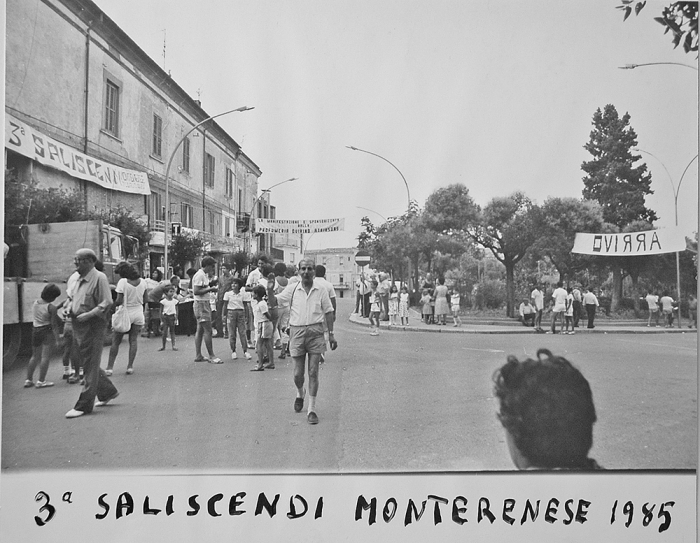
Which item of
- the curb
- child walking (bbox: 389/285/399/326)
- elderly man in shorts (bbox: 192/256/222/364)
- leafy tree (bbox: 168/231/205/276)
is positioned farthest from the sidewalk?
leafy tree (bbox: 168/231/205/276)

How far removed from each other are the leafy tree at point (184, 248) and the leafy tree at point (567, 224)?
1.77 meters

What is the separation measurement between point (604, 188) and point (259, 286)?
2.08 m

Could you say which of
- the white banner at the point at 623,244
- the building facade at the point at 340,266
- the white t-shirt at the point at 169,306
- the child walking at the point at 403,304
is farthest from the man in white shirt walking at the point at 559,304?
the white t-shirt at the point at 169,306

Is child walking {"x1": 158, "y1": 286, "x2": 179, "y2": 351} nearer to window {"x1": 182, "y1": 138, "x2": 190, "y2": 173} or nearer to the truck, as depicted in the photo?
the truck

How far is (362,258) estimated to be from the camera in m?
2.82

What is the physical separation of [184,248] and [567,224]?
1.96m

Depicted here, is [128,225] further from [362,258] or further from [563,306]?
[563,306]

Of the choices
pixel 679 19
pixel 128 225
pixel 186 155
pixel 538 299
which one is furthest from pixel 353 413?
pixel 679 19

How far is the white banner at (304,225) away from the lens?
262 cm

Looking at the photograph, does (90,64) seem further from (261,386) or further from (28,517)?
(28,517)

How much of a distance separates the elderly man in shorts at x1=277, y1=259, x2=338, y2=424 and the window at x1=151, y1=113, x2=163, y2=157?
2.95 feet

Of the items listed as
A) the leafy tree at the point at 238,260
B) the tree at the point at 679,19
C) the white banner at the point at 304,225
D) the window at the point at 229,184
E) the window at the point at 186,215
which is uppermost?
the tree at the point at 679,19

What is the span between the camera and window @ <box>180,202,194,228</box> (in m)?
2.67

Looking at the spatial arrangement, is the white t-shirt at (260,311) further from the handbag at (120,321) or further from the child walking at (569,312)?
the child walking at (569,312)
